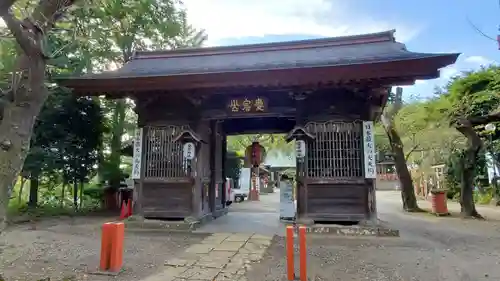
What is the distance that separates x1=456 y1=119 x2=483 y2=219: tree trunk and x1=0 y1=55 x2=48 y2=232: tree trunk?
11.5m

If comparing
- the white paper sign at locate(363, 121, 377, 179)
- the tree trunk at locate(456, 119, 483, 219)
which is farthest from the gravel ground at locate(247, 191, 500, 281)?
the tree trunk at locate(456, 119, 483, 219)

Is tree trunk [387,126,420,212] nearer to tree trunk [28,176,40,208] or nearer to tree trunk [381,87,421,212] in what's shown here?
tree trunk [381,87,421,212]

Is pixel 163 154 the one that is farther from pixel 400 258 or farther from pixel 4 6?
pixel 400 258

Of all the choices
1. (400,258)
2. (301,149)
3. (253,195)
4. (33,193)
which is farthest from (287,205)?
(253,195)

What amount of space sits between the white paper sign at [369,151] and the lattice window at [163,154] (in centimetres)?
442

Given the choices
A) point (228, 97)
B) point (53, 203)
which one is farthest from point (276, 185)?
point (228, 97)

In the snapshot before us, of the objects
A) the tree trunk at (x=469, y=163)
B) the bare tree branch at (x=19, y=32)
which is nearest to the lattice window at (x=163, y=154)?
the bare tree branch at (x=19, y=32)

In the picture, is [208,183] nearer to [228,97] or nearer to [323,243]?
[228,97]

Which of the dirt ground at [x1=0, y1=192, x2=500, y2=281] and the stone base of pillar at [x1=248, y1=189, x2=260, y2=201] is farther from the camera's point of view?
the stone base of pillar at [x1=248, y1=189, x2=260, y2=201]

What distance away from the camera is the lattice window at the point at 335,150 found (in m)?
7.80

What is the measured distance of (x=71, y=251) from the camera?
6215 millimetres

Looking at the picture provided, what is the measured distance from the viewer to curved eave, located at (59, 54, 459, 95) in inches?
262

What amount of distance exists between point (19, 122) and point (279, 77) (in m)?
4.91

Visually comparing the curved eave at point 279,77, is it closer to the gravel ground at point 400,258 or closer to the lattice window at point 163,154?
the lattice window at point 163,154
